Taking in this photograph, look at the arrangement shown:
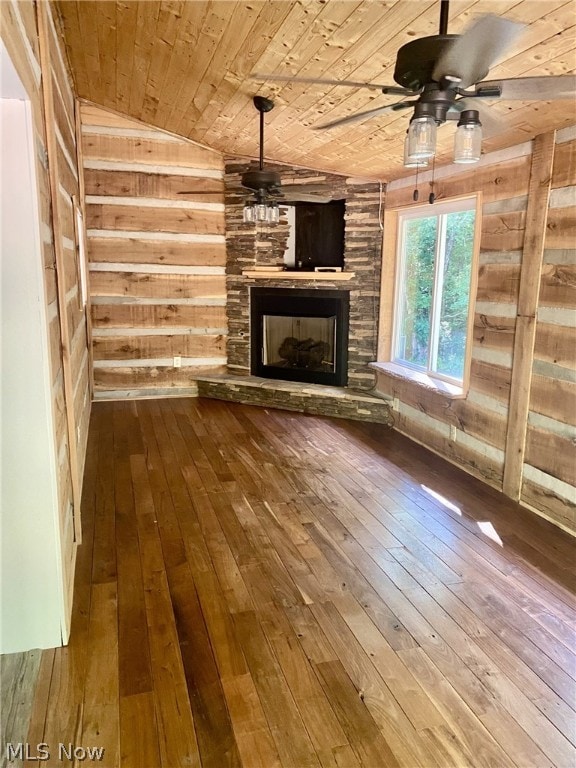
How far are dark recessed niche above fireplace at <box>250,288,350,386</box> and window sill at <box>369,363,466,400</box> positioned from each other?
1.79 feet

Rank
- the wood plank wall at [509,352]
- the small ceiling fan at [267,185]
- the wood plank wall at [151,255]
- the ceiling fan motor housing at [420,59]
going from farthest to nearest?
the wood plank wall at [151,255], the small ceiling fan at [267,185], the wood plank wall at [509,352], the ceiling fan motor housing at [420,59]

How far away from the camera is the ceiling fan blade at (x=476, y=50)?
1.36m

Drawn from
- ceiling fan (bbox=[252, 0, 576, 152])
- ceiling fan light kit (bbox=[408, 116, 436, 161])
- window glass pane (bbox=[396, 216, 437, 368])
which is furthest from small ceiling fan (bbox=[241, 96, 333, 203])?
ceiling fan light kit (bbox=[408, 116, 436, 161])

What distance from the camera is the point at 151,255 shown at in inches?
225

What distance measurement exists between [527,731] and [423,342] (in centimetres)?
348

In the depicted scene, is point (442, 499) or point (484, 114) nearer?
point (484, 114)

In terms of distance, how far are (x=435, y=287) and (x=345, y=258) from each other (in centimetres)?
120

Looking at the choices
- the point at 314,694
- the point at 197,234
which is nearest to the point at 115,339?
the point at 197,234

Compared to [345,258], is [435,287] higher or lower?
lower

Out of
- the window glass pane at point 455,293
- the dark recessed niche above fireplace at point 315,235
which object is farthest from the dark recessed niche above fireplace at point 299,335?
the window glass pane at point 455,293

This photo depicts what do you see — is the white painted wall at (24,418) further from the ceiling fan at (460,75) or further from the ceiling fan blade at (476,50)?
the ceiling fan blade at (476,50)

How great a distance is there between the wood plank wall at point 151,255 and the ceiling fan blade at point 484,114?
3733mm

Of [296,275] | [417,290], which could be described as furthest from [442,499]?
[296,275]

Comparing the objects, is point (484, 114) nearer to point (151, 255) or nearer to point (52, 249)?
point (52, 249)
